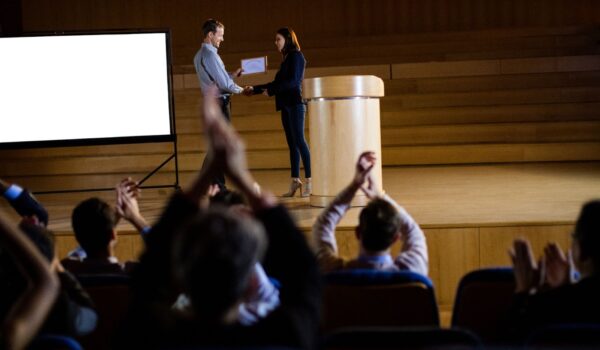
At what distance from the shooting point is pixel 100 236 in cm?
254

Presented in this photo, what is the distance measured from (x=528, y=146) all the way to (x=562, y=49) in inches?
64.6

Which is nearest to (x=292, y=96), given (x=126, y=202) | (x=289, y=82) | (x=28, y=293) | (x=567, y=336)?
(x=289, y=82)

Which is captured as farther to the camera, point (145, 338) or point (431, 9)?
point (431, 9)

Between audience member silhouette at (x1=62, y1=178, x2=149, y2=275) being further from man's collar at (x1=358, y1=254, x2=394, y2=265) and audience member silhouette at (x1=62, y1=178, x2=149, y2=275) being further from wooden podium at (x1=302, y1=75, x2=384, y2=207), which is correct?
wooden podium at (x1=302, y1=75, x2=384, y2=207)

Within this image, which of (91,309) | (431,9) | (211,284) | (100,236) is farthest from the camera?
(431,9)

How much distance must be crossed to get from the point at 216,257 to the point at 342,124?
331cm

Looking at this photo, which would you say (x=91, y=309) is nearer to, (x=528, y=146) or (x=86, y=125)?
(x=86, y=125)

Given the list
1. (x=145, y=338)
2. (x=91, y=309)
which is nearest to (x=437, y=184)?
(x=91, y=309)

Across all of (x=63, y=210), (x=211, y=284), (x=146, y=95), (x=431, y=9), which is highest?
(x=431, y=9)

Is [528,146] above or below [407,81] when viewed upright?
below

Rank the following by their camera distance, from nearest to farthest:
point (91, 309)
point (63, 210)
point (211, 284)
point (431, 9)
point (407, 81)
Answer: point (211, 284) < point (91, 309) < point (63, 210) < point (407, 81) < point (431, 9)

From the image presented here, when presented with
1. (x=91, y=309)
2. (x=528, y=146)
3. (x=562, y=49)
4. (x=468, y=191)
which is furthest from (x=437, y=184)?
(x=91, y=309)

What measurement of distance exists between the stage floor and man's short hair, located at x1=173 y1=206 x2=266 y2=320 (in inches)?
105

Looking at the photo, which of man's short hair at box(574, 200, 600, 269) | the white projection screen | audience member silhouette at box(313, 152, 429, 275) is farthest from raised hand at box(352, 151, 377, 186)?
the white projection screen
